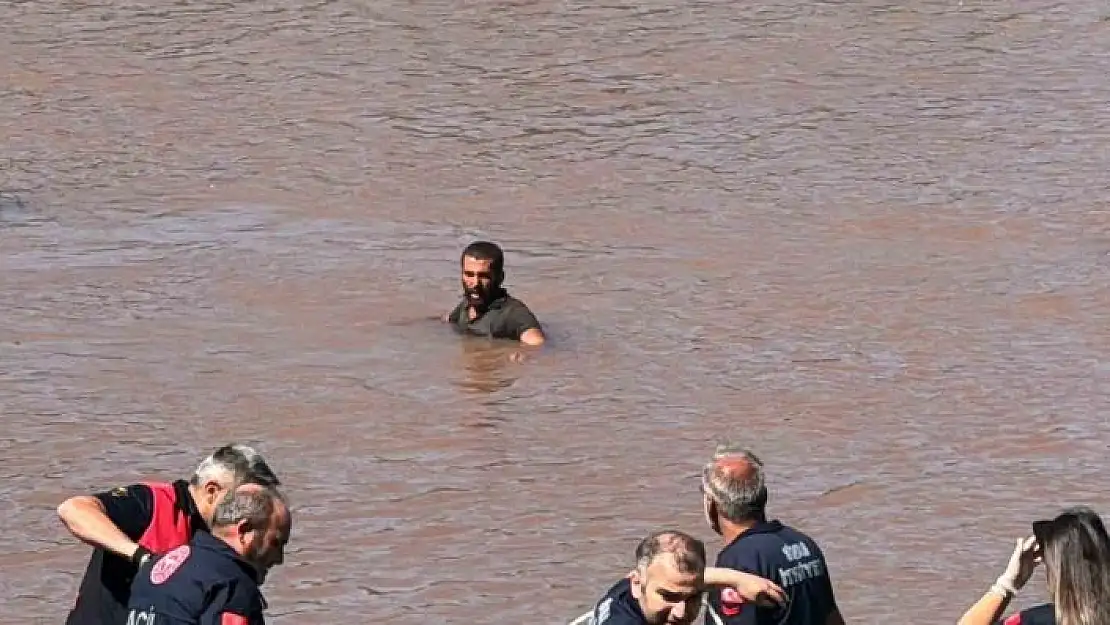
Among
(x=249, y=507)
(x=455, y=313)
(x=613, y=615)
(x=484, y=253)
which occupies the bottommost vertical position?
(x=455, y=313)

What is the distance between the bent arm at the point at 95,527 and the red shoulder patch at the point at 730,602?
5.04 feet

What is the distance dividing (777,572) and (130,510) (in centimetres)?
173

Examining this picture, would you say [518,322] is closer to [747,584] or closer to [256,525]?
[747,584]

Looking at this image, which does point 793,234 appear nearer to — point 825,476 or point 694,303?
point 694,303

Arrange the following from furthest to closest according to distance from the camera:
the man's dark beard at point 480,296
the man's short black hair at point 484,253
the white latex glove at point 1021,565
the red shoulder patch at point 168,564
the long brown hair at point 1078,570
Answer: the man's dark beard at point 480,296, the man's short black hair at point 484,253, the white latex glove at point 1021,565, the red shoulder patch at point 168,564, the long brown hair at point 1078,570

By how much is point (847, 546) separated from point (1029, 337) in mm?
4098

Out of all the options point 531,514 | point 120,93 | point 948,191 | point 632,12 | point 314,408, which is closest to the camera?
point 531,514

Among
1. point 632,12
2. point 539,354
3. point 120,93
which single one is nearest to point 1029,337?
point 539,354

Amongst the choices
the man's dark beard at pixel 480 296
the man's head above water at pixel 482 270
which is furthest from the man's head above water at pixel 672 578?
the man's dark beard at pixel 480 296

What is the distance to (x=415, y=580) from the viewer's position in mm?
10016

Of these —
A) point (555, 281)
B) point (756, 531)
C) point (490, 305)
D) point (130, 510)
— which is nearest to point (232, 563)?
point (130, 510)

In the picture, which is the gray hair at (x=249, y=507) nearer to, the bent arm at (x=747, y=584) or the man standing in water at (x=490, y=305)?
the bent arm at (x=747, y=584)

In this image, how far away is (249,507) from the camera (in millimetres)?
5738

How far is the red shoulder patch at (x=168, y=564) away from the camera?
588 centimetres
